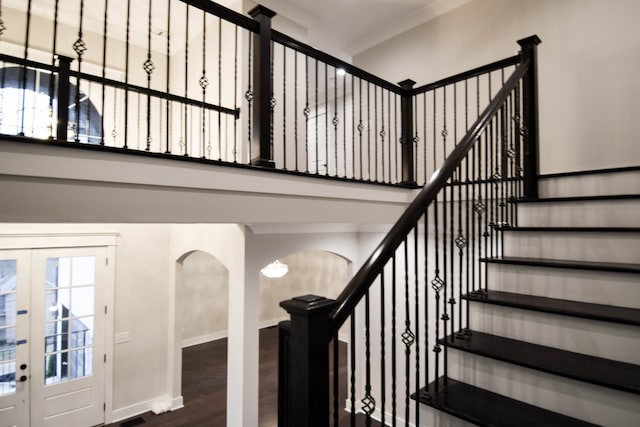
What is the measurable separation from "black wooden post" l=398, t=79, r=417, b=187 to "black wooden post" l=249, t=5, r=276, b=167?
1741 millimetres

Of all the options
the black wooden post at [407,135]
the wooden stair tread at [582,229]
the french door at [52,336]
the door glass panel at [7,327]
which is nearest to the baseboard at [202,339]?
the french door at [52,336]

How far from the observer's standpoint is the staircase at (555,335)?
138cm

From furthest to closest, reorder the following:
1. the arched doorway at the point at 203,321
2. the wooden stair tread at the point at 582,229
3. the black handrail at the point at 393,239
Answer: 1. the arched doorway at the point at 203,321
2. the wooden stair tread at the point at 582,229
3. the black handrail at the point at 393,239

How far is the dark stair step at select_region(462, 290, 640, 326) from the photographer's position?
58.8 inches

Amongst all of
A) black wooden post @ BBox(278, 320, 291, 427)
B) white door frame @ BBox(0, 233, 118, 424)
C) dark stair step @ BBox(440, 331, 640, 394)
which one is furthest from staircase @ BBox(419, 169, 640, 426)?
white door frame @ BBox(0, 233, 118, 424)

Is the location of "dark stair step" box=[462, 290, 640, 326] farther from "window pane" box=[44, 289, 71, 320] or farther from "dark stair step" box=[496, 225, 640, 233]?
"window pane" box=[44, 289, 71, 320]

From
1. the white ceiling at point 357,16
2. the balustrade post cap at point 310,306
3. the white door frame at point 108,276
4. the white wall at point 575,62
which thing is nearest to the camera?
the balustrade post cap at point 310,306

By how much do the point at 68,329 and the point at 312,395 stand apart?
5017mm

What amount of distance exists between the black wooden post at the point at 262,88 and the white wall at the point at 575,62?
10.1 feet

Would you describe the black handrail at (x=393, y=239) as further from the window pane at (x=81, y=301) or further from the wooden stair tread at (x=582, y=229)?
the window pane at (x=81, y=301)

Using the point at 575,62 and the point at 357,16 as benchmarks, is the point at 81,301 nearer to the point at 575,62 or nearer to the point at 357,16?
the point at 357,16

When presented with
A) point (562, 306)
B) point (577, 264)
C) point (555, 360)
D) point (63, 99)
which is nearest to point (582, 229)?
point (577, 264)

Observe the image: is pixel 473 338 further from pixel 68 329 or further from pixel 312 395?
pixel 68 329

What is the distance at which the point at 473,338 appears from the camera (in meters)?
1.77
